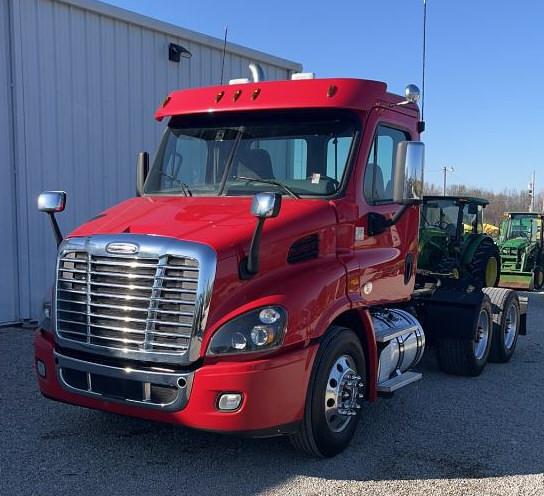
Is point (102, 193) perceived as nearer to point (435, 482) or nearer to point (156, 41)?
point (156, 41)

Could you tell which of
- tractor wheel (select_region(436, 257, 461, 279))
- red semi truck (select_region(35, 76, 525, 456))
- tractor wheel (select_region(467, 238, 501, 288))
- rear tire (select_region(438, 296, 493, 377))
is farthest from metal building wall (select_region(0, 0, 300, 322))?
tractor wheel (select_region(467, 238, 501, 288))

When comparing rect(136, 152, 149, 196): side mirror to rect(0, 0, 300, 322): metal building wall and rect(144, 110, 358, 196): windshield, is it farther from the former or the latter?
rect(0, 0, 300, 322): metal building wall

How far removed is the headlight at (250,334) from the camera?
12.9ft

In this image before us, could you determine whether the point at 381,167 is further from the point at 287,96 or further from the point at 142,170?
the point at 142,170

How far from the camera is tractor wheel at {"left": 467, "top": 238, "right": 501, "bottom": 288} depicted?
38.6 feet

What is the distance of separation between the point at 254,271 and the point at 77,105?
6418mm

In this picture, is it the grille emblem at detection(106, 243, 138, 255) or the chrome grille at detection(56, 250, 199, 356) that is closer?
the chrome grille at detection(56, 250, 199, 356)

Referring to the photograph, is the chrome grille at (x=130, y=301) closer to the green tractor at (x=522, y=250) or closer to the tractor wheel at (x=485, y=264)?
the tractor wheel at (x=485, y=264)

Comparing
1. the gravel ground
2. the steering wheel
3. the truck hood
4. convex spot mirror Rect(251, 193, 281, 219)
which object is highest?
convex spot mirror Rect(251, 193, 281, 219)

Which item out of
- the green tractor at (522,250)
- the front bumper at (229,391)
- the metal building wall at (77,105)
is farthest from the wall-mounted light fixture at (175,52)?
the green tractor at (522,250)

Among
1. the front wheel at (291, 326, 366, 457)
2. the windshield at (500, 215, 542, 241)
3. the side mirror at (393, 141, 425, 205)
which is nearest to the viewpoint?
the front wheel at (291, 326, 366, 457)

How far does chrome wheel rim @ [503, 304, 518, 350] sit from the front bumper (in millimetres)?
4661

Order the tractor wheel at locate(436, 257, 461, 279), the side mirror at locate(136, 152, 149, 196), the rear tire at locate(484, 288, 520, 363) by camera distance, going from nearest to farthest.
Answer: the side mirror at locate(136, 152, 149, 196) < the rear tire at locate(484, 288, 520, 363) < the tractor wheel at locate(436, 257, 461, 279)

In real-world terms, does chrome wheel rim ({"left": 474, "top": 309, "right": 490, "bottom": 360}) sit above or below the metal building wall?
below
